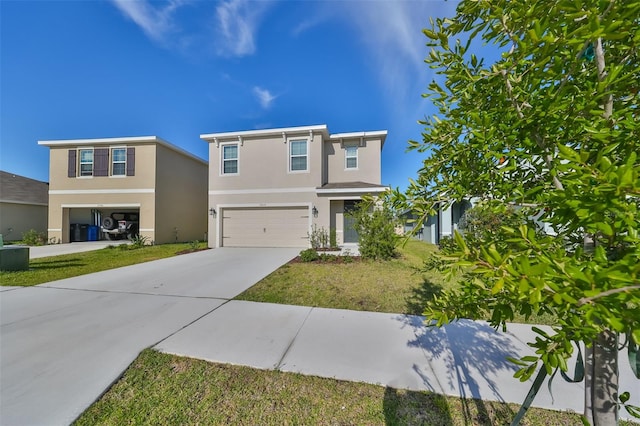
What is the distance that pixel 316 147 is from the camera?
452 inches

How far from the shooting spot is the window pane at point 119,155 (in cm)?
1319

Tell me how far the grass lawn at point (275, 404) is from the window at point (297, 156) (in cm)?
1015

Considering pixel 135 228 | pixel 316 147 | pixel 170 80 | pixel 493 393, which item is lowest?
pixel 493 393

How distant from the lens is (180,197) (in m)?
14.7

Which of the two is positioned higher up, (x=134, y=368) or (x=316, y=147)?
(x=316, y=147)

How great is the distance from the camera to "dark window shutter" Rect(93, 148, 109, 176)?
13.2m

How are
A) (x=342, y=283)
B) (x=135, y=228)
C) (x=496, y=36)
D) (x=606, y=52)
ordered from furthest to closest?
(x=135, y=228) < (x=342, y=283) < (x=496, y=36) < (x=606, y=52)

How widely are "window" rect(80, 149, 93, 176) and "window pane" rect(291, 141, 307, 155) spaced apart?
473 inches

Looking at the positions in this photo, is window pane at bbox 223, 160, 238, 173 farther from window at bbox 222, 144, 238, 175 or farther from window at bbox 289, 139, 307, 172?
window at bbox 289, 139, 307, 172

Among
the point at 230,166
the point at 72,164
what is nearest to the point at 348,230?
the point at 230,166

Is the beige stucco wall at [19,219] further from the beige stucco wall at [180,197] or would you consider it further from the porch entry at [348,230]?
the porch entry at [348,230]

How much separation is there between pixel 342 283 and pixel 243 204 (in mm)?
8142

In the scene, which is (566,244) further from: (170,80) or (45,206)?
(45,206)

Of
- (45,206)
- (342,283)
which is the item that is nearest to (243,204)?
(342,283)
